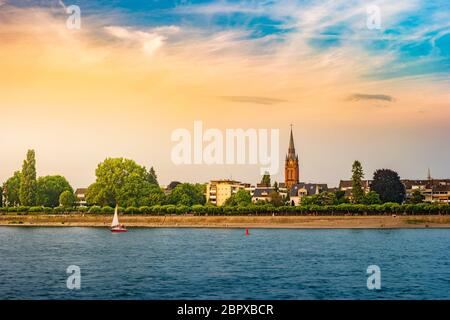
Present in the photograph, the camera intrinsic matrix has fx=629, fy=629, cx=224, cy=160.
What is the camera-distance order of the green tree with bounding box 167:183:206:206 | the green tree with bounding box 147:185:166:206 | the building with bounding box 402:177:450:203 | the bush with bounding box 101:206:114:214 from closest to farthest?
the bush with bounding box 101:206:114:214, the green tree with bounding box 147:185:166:206, the green tree with bounding box 167:183:206:206, the building with bounding box 402:177:450:203

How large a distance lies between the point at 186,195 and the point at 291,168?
51.3 meters

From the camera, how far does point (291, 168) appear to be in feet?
562

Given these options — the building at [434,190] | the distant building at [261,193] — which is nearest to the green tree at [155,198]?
the distant building at [261,193]

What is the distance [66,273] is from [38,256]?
41.2 feet

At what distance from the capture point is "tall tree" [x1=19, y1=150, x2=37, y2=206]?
120 meters

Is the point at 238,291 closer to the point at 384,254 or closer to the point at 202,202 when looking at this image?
the point at 384,254

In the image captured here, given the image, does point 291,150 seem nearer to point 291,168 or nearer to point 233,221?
point 291,168

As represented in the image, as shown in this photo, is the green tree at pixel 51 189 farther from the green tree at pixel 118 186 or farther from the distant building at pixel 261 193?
the distant building at pixel 261 193

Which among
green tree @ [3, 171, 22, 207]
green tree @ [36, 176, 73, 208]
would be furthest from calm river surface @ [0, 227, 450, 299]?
green tree @ [3, 171, 22, 207]

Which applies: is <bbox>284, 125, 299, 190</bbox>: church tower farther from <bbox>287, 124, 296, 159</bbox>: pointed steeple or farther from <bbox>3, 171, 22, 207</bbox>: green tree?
<bbox>3, 171, 22, 207</bbox>: green tree

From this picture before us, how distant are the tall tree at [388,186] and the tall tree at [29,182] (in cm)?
6662

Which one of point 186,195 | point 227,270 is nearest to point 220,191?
point 186,195

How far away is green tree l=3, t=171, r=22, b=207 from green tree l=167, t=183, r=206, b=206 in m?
34.5
